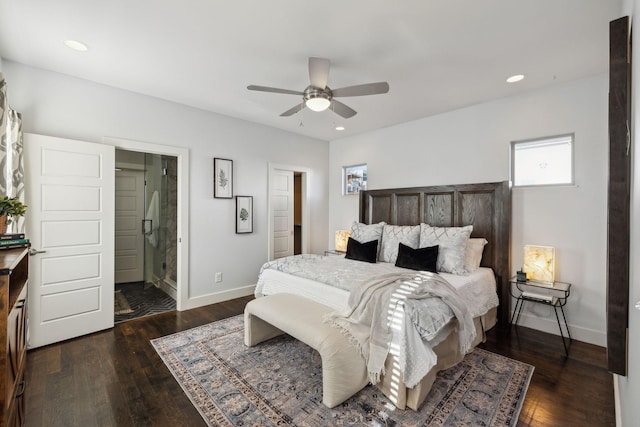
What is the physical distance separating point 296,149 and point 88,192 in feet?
10.4

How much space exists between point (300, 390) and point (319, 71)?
2.66m

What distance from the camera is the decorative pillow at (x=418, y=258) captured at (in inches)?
125

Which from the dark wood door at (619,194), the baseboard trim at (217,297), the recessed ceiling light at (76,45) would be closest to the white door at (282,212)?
the baseboard trim at (217,297)

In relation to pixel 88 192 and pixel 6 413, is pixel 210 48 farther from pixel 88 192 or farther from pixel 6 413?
pixel 6 413

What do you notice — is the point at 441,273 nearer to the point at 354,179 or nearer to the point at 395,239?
the point at 395,239

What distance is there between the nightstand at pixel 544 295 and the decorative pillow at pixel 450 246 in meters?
0.61

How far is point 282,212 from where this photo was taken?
5.19 metres

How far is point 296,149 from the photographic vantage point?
5.16 meters

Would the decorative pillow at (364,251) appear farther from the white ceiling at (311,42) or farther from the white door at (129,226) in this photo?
the white door at (129,226)

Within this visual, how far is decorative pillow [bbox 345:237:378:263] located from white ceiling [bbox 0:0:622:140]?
1986 mm

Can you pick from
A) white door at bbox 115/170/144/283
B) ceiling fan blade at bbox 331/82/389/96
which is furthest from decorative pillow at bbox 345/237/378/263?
white door at bbox 115/170/144/283

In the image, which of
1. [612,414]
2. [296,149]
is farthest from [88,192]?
[612,414]

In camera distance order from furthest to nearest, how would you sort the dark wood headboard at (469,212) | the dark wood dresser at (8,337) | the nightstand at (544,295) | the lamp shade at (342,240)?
the lamp shade at (342,240), the dark wood headboard at (469,212), the nightstand at (544,295), the dark wood dresser at (8,337)

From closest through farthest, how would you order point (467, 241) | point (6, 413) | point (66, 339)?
point (6, 413) → point (66, 339) → point (467, 241)
